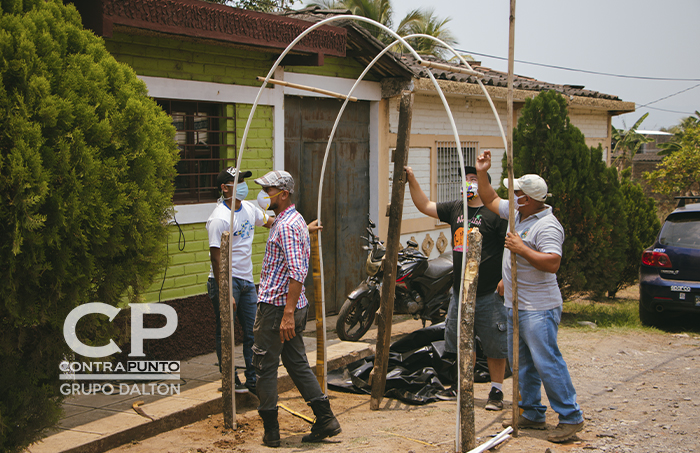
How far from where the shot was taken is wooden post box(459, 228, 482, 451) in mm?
4453

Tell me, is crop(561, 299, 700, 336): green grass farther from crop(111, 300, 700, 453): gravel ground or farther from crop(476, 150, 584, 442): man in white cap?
crop(476, 150, 584, 442): man in white cap

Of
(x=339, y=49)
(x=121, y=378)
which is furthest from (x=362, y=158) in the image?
(x=121, y=378)

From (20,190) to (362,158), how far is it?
21.9ft

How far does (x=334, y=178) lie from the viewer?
9.12 metres

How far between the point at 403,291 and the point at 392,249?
2.74 meters

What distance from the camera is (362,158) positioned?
9664 millimetres

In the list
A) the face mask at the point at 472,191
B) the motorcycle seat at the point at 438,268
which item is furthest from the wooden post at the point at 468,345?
the motorcycle seat at the point at 438,268

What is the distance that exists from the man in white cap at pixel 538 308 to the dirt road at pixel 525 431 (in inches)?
7.4

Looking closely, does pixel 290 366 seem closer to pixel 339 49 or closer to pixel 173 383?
pixel 173 383

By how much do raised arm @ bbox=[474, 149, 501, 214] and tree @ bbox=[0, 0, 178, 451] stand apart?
7.82 feet

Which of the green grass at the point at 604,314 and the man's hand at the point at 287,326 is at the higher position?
the man's hand at the point at 287,326

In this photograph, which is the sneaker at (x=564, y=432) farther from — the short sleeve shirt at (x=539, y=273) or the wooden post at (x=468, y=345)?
the short sleeve shirt at (x=539, y=273)

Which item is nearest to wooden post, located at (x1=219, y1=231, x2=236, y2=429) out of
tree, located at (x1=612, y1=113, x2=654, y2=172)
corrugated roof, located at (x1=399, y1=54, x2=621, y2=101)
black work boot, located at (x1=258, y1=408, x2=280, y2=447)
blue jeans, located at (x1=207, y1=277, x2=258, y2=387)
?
black work boot, located at (x1=258, y1=408, x2=280, y2=447)
